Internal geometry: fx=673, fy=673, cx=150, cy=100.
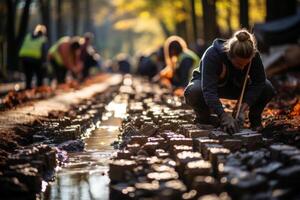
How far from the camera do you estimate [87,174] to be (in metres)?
6.45

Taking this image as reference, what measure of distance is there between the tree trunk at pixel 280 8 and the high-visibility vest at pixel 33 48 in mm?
6958

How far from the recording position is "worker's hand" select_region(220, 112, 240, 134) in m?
6.91

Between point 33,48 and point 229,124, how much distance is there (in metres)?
10.8

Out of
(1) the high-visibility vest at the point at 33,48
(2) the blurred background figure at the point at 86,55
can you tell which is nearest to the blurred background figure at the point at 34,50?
(1) the high-visibility vest at the point at 33,48

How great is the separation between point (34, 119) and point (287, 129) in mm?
4415

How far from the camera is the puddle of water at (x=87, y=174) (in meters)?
5.55

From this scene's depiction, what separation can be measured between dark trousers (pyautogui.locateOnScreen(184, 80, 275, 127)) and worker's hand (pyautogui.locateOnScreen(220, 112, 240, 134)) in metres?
0.95

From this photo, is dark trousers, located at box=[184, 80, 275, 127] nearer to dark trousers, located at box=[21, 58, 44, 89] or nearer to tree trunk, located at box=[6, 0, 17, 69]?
dark trousers, located at box=[21, 58, 44, 89]

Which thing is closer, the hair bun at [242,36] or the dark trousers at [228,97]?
the hair bun at [242,36]

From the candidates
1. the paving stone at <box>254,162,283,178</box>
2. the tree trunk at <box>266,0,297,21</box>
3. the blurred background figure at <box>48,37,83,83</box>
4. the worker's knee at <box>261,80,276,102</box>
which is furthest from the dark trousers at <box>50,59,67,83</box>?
the paving stone at <box>254,162,283,178</box>

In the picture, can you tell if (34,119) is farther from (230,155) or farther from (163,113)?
(230,155)

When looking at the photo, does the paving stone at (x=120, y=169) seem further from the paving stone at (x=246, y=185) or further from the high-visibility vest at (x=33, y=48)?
the high-visibility vest at (x=33, y=48)

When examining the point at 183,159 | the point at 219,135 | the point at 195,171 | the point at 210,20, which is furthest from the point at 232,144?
the point at 210,20

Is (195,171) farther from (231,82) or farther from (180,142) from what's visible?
(231,82)
